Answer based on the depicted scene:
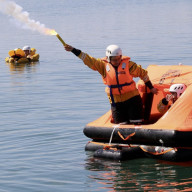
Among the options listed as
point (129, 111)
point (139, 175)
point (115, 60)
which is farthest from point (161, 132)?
point (115, 60)

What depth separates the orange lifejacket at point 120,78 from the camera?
1075cm

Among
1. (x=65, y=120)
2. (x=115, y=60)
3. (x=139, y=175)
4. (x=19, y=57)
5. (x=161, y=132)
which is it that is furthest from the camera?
(x=19, y=57)

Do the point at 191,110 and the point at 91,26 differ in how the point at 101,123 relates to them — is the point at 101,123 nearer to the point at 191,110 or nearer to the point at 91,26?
the point at 191,110

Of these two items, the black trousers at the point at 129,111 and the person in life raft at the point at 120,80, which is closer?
the person in life raft at the point at 120,80

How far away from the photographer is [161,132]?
10.2m

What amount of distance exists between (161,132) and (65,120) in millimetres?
4395

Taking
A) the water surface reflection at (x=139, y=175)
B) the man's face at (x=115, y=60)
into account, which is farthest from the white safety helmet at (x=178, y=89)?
the water surface reflection at (x=139, y=175)

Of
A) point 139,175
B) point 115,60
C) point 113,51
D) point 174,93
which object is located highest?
point 113,51

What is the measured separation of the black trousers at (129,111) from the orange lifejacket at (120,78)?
0.67ft

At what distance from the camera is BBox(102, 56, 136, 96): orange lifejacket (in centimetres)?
1075

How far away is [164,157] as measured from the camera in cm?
1023

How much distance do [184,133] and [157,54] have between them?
54.0ft

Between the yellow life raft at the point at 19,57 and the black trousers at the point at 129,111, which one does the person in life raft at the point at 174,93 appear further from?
the yellow life raft at the point at 19,57

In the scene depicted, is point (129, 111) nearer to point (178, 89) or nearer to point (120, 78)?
point (120, 78)
